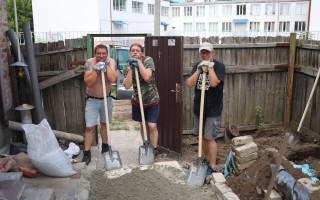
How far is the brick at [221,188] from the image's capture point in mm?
3923

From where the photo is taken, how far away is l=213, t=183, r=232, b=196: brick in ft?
12.9

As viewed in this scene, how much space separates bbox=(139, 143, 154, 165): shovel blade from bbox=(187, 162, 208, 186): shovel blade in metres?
0.73

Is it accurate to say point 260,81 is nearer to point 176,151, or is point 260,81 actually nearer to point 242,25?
point 176,151

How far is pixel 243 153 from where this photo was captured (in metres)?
4.60

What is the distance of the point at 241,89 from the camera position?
713cm

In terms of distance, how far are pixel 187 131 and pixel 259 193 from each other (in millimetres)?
3207

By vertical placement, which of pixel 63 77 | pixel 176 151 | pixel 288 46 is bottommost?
pixel 176 151

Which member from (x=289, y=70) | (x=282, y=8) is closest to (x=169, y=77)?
(x=289, y=70)

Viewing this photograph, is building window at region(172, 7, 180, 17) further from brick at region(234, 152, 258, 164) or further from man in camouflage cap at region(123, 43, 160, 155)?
brick at region(234, 152, 258, 164)

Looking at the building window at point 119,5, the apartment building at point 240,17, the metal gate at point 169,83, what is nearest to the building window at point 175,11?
the apartment building at point 240,17

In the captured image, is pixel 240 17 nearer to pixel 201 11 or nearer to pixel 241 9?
pixel 241 9

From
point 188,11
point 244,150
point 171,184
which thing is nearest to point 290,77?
point 244,150

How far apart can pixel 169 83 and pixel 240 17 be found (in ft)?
147

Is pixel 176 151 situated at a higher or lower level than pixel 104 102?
lower
